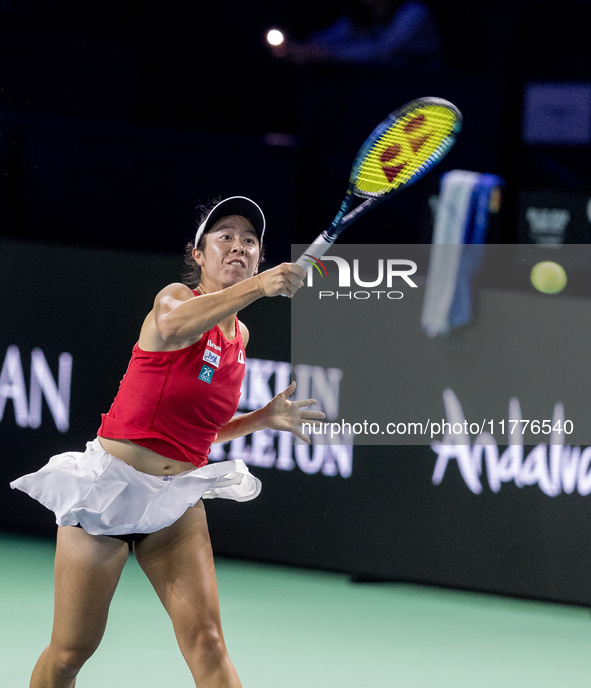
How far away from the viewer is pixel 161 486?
302cm

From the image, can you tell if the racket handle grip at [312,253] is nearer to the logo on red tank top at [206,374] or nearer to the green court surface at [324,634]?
the logo on red tank top at [206,374]

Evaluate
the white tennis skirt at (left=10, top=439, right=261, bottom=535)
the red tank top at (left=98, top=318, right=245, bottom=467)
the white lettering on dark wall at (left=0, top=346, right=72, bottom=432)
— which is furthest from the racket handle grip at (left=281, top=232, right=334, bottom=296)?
the white lettering on dark wall at (left=0, top=346, right=72, bottom=432)

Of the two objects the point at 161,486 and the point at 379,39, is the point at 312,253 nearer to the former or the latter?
the point at 161,486

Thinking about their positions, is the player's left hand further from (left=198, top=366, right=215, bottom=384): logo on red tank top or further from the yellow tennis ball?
the yellow tennis ball

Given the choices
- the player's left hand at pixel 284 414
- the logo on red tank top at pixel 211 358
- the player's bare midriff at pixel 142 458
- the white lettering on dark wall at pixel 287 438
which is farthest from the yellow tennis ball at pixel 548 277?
the player's bare midriff at pixel 142 458

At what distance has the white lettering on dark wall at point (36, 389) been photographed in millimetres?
5215

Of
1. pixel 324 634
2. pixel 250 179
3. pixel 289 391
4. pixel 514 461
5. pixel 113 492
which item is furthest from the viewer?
pixel 250 179

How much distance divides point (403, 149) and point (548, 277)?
5.36 feet

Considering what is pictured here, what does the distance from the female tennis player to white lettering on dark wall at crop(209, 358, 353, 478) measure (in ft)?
5.70

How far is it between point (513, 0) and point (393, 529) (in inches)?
151

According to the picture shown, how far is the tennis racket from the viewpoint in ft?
10.4

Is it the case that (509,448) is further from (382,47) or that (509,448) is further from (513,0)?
(513,0)

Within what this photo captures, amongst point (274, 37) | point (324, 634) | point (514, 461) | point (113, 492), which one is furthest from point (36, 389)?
point (274, 37)

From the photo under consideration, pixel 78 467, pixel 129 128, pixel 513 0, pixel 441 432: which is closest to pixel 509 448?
pixel 441 432
